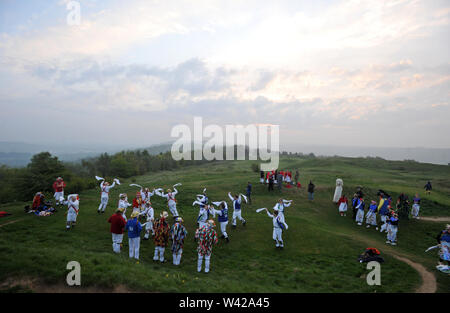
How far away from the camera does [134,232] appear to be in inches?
420

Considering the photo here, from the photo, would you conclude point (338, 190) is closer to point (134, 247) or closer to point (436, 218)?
point (436, 218)

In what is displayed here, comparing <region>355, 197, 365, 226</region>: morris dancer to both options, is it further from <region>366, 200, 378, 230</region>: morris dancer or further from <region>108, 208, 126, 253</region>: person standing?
<region>108, 208, 126, 253</region>: person standing

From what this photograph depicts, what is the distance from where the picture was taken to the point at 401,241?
56.5 feet

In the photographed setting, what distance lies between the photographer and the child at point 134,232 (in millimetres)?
10633

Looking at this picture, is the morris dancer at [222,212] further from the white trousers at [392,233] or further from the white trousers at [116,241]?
the white trousers at [392,233]

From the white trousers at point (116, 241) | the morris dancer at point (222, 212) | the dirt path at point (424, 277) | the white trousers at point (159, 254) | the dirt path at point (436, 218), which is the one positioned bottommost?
the dirt path at point (436, 218)

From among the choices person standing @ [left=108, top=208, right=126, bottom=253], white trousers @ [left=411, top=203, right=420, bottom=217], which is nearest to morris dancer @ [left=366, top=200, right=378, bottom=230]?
white trousers @ [left=411, top=203, right=420, bottom=217]

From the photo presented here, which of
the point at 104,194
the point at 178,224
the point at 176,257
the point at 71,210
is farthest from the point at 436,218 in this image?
the point at 71,210

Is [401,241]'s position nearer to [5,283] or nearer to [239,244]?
[239,244]

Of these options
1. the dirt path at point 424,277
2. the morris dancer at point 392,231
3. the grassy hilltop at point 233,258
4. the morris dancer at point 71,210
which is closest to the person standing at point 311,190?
the grassy hilltop at point 233,258
